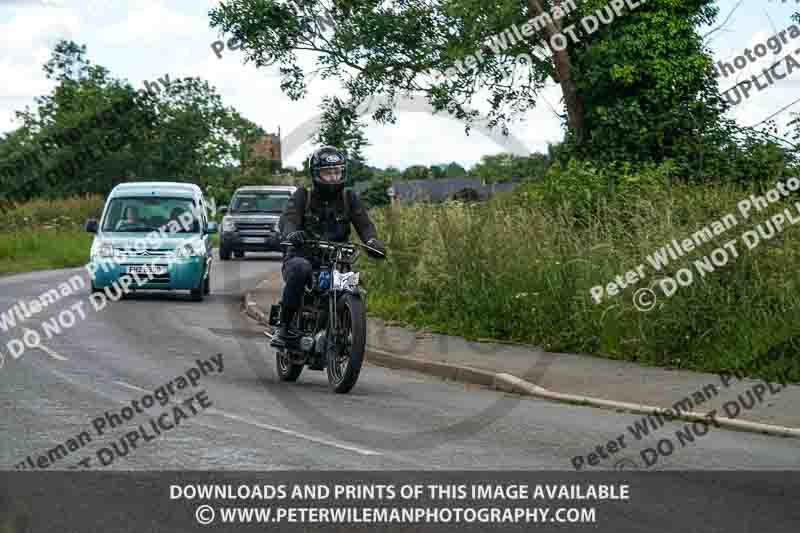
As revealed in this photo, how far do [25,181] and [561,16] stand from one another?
60.1 m

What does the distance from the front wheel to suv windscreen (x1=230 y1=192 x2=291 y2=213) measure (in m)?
28.7

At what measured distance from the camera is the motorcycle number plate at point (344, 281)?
12500 mm

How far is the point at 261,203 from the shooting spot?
137 ft

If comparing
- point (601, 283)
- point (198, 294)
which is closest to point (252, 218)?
point (198, 294)

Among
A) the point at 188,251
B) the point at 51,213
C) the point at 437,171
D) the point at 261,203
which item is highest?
the point at 437,171

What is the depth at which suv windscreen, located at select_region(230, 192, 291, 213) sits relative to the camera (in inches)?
1639

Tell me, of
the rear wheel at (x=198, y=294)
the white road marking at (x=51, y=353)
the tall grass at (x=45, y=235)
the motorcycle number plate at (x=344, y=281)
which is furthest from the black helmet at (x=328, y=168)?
the tall grass at (x=45, y=235)

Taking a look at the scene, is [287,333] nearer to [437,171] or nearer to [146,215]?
[146,215]

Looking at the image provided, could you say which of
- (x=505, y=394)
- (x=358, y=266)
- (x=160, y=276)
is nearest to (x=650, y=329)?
(x=505, y=394)

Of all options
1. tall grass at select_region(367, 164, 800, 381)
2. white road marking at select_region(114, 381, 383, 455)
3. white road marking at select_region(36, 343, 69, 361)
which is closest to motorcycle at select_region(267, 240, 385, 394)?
white road marking at select_region(114, 381, 383, 455)

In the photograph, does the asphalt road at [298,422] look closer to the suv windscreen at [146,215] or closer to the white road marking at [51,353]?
the white road marking at [51,353]

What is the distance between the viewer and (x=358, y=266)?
2453 centimetres

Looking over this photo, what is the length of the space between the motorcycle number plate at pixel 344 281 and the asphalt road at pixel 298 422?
0.98 meters

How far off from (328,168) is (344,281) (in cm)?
110
